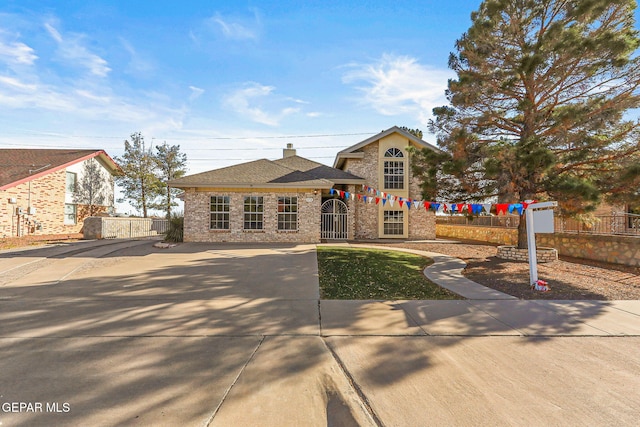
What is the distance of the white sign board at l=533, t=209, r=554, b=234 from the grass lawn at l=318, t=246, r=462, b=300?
115 inches

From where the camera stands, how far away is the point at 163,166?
97.2ft

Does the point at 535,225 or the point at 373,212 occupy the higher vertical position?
the point at 373,212

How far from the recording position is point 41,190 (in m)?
20.2

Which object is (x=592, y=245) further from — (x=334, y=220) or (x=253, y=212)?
(x=253, y=212)

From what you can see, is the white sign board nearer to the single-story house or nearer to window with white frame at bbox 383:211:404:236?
the single-story house

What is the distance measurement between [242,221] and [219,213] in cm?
129

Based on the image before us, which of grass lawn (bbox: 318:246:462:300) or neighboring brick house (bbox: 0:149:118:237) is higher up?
neighboring brick house (bbox: 0:149:118:237)

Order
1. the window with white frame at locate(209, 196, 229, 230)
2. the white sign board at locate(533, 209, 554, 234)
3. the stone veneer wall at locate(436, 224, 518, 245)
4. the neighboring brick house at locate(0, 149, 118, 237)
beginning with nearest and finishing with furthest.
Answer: the white sign board at locate(533, 209, 554, 234) → the window with white frame at locate(209, 196, 229, 230) → the stone veneer wall at locate(436, 224, 518, 245) → the neighboring brick house at locate(0, 149, 118, 237)

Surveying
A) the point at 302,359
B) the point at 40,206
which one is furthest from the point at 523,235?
the point at 40,206

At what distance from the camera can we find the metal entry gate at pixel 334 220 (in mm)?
18984

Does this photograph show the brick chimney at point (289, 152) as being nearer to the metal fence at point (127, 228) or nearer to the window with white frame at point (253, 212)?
the window with white frame at point (253, 212)

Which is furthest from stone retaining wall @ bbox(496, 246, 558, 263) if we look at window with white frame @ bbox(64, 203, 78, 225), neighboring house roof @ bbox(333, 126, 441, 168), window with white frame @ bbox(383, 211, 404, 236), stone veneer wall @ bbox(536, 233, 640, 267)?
window with white frame @ bbox(64, 203, 78, 225)

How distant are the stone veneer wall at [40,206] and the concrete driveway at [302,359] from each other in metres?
15.3

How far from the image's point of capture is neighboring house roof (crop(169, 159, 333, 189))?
15.9 m
